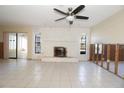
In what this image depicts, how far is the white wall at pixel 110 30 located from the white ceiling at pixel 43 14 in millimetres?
333

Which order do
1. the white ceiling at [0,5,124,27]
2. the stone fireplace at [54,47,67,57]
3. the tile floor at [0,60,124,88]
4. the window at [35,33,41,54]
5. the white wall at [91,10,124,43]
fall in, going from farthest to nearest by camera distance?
the window at [35,33,41,54] → the stone fireplace at [54,47,67,57] → the white wall at [91,10,124,43] → the white ceiling at [0,5,124,27] → the tile floor at [0,60,124,88]

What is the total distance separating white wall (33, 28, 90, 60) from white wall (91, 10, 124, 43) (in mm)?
623

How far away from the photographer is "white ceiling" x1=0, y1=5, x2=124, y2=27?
8359 millimetres

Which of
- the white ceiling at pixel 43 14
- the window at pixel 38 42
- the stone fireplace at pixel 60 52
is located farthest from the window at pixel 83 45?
the window at pixel 38 42

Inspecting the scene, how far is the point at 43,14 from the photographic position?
938 centimetres

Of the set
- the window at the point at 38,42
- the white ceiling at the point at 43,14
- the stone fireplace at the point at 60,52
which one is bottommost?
the stone fireplace at the point at 60,52

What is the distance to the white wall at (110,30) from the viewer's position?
8.70 m

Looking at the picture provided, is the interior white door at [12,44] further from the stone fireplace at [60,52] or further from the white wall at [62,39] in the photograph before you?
the stone fireplace at [60,52]

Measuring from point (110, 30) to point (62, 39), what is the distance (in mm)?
3373

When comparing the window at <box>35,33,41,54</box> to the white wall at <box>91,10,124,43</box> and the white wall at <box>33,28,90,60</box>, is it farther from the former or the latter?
the white wall at <box>91,10,124,43</box>

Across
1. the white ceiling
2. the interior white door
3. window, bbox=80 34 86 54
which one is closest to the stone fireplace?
window, bbox=80 34 86 54
